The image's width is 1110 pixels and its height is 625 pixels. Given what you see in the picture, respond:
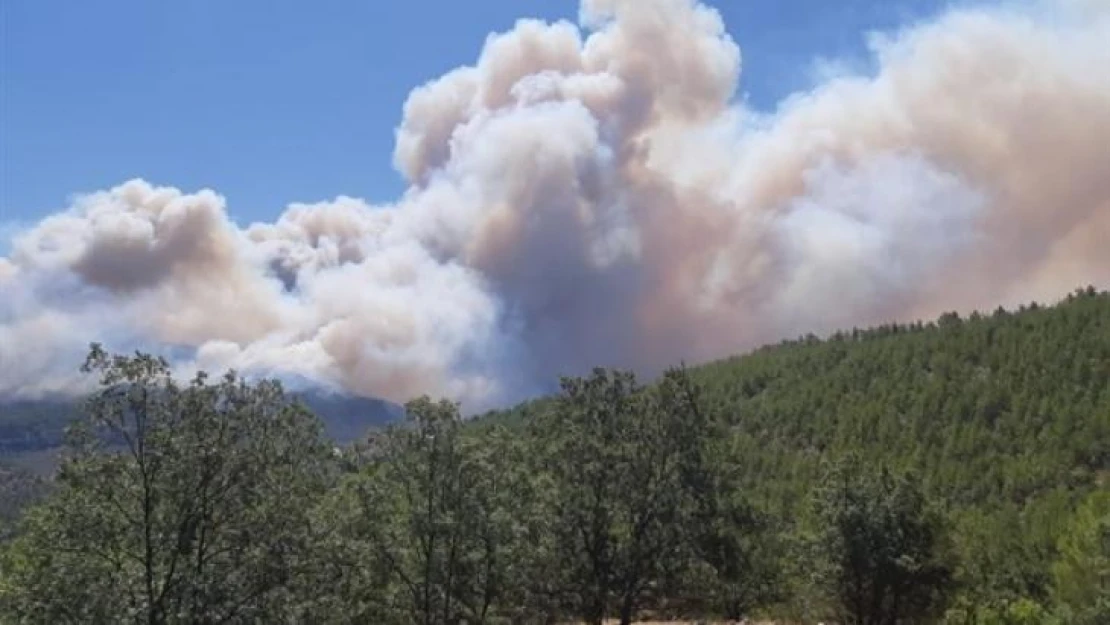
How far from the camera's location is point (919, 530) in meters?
75.9

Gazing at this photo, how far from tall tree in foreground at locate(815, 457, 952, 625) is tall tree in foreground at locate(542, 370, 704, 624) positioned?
60.3 feet

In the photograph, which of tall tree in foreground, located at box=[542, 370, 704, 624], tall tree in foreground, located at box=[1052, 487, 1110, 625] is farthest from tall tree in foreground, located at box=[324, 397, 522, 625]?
tall tree in foreground, located at box=[1052, 487, 1110, 625]

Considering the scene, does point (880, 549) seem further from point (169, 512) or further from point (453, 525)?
point (169, 512)

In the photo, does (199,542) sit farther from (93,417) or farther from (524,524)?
(524,524)

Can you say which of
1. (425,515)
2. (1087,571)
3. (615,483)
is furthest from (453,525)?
(1087,571)

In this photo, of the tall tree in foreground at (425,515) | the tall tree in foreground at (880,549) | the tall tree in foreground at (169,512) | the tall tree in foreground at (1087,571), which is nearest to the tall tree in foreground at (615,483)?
the tall tree in foreground at (425,515)

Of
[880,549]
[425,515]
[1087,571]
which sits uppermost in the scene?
[425,515]

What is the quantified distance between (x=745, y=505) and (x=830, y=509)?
6452 mm

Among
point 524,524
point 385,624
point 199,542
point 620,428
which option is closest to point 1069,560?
point 620,428

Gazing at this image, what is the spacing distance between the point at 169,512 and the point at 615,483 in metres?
28.3

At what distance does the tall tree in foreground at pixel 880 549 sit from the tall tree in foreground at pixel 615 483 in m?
18.4

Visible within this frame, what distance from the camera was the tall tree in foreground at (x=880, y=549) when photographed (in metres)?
74.8

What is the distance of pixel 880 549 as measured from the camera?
75.0 m

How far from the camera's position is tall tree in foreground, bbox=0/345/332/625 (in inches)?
1532
